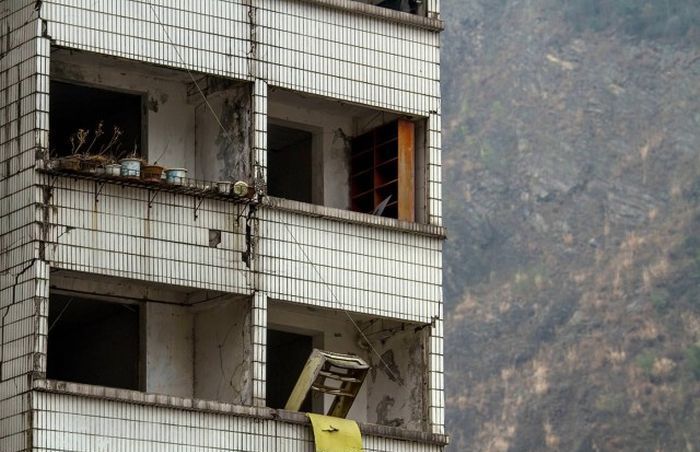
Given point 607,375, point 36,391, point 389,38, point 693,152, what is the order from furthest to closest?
point 693,152 → point 607,375 → point 389,38 → point 36,391

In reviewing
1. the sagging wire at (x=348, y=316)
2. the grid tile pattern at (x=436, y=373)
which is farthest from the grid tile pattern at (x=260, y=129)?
the grid tile pattern at (x=436, y=373)

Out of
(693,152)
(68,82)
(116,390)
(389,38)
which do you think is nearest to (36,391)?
(116,390)

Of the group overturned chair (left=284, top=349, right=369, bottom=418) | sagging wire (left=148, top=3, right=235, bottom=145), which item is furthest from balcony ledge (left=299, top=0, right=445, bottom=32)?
overturned chair (left=284, top=349, right=369, bottom=418)

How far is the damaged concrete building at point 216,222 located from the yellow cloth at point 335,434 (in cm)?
7

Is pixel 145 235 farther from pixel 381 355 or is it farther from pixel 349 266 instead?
pixel 381 355

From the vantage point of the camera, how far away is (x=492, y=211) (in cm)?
19825

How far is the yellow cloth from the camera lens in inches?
1196

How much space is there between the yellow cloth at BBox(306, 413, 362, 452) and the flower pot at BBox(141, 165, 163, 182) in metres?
3.95

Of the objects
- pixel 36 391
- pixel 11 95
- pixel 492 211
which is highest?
pixel 492 211

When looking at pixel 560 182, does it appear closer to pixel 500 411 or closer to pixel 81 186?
pixel 500 411

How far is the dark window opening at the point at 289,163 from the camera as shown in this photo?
33.8 meters

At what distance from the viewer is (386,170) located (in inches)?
1319

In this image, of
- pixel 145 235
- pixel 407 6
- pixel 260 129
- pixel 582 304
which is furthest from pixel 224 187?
pixel 582 304

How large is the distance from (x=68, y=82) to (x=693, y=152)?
165 meters
